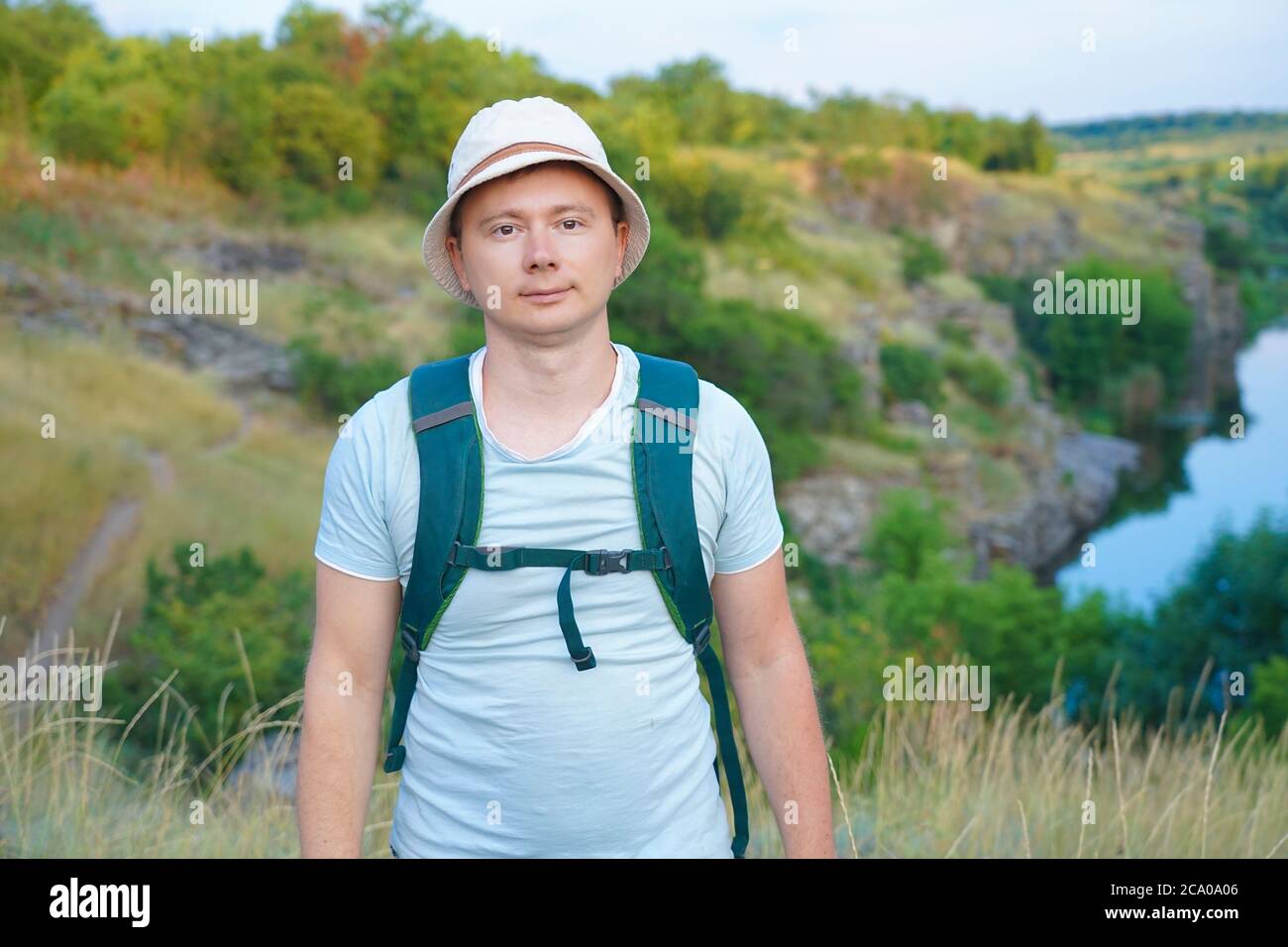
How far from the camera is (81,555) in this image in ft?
37.0

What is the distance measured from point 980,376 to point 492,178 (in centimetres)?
2238

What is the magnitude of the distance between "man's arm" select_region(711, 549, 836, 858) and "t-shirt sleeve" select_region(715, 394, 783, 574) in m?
0.05

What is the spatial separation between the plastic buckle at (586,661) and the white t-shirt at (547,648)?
0.01 meters

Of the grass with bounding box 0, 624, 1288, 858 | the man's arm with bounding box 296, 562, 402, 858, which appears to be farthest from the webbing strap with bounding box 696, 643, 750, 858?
the grass with bounding box 0, 624, 1288, 858

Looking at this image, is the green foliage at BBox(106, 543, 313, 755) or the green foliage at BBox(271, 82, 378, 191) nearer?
the green foliage at BBox(106, 543, 313, 755)

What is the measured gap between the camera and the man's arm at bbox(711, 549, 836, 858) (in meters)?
1.68

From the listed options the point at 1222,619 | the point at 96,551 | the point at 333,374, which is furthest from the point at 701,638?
the point at 333,374

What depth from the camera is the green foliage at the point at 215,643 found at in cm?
676

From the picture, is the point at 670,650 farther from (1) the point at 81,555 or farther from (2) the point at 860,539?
(2) the point at 860,539

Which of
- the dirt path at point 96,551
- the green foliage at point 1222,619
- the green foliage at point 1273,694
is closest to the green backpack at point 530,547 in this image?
the green foliage at point 1273,694

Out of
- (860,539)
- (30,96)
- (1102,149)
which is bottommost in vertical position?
(860,539)

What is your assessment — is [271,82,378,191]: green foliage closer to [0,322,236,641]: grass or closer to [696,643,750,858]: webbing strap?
[0,322,236,641]: grass
